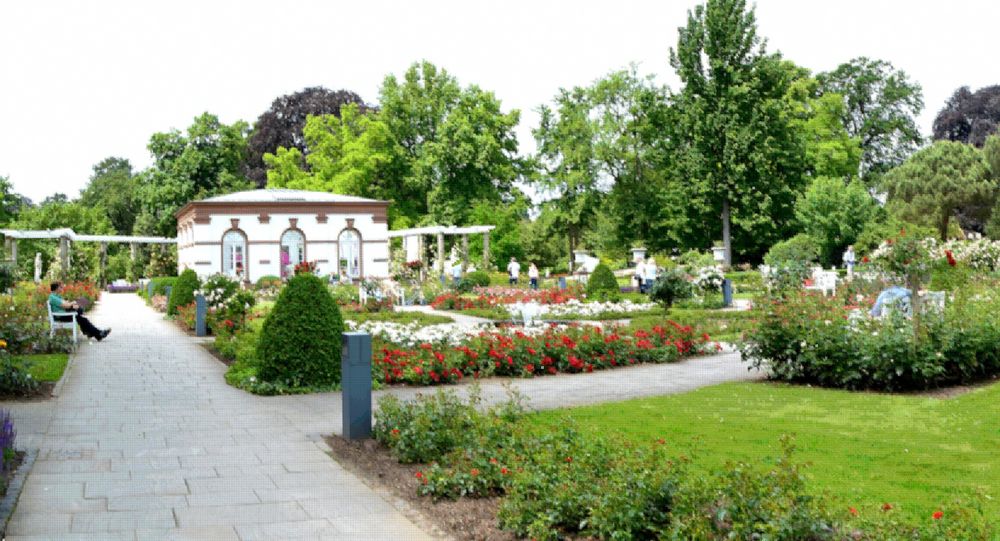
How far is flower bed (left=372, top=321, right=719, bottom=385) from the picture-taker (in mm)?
11977

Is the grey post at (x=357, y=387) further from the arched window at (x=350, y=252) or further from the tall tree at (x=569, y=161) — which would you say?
the tall tree at (x=569, y=161)

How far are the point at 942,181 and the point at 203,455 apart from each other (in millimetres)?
50771

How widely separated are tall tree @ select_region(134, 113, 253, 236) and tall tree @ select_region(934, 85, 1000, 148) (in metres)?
46.6

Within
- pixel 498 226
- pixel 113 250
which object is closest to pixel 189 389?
pixel 498 226

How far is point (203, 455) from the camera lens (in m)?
7.57

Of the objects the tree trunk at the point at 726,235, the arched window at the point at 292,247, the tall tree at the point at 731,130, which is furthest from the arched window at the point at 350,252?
the tree trunk at the point at 726,235

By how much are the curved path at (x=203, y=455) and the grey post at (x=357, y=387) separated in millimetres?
375

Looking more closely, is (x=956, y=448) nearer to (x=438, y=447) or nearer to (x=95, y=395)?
(x=438, y=447)

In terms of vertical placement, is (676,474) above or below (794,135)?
below

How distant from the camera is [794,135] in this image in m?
48.3

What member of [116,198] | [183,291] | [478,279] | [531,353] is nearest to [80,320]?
[183,291]

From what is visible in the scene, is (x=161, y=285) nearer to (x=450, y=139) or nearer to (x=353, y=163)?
(x=353, y=163)

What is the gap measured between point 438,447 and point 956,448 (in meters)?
4.11

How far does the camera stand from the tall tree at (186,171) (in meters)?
52.6
